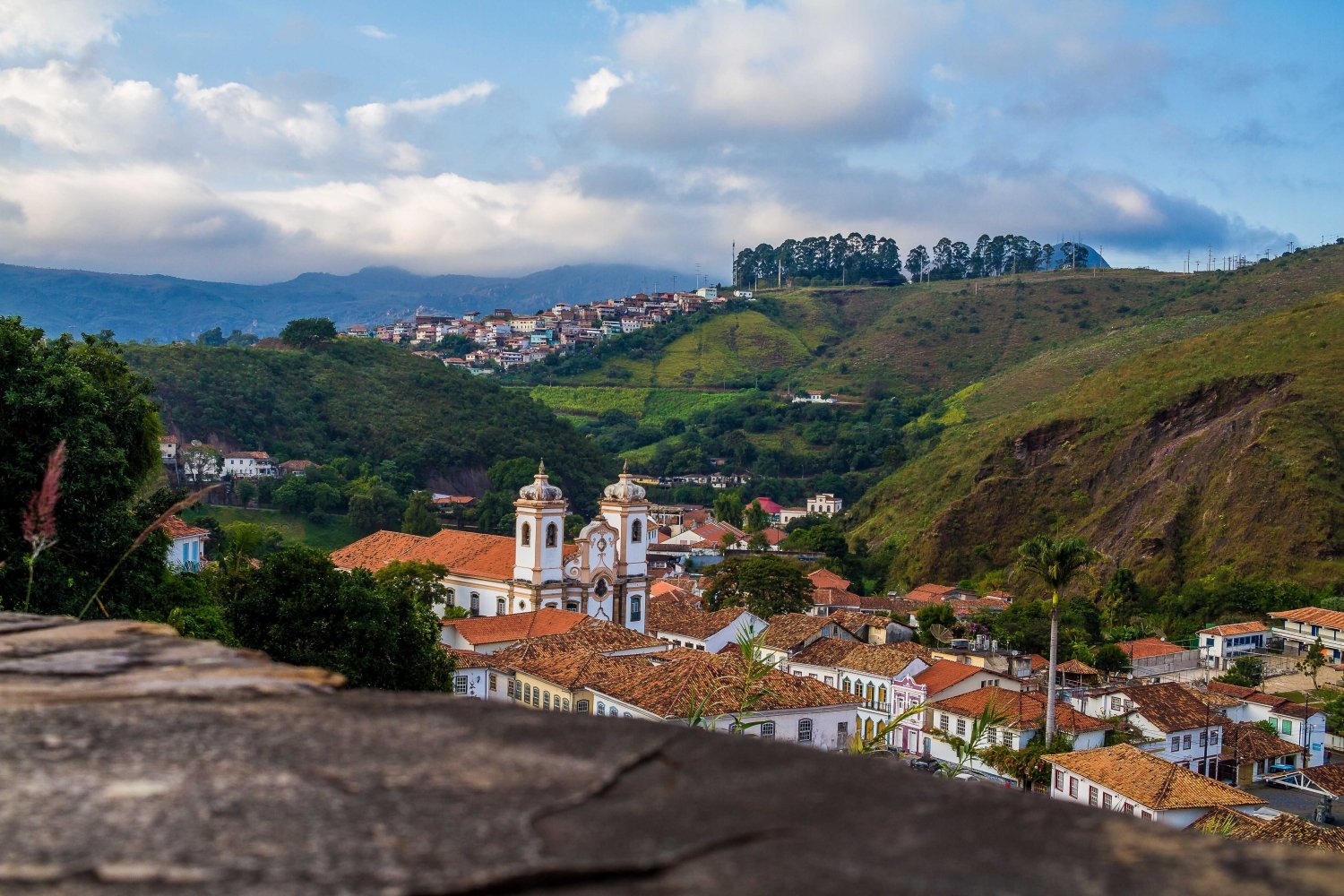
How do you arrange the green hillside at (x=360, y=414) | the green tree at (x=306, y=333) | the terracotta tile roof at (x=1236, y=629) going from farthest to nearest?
1. the green tree at (x=306, y=333)
2. the green hillside at (x=360, y=414)
3. the terracotta tile roof at (x=1236, y=629)

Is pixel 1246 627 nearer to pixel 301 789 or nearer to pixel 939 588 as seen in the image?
pixel 939 588

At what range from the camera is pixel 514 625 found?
33938 mm

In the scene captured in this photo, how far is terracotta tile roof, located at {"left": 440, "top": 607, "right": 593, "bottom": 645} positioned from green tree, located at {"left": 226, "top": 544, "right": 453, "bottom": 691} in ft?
43.2

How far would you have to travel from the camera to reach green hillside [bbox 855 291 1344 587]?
51688 millimetres

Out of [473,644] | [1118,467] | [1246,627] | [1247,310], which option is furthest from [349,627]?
[1247,310]

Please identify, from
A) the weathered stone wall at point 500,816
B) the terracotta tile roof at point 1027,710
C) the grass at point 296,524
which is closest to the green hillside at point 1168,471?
the terracotta tile roof at point 1027,710

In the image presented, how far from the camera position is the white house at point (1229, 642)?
129ft

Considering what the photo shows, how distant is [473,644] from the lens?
32.7 m

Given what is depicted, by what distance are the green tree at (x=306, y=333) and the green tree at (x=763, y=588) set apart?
185ft

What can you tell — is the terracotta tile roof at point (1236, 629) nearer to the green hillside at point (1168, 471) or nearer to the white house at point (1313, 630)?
the white house at point (1313, 630)

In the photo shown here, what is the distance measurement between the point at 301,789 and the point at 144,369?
7976cm

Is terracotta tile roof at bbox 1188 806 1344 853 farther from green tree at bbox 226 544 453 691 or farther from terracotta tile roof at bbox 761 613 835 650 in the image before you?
terracotta tile roof at bbox 761 613 835 650

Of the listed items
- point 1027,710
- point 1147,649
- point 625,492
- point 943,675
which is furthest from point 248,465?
point 1027,710

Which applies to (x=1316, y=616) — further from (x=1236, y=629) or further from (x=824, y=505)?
(x=824, y=505)
